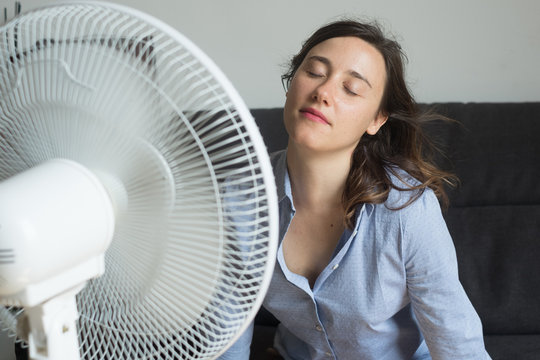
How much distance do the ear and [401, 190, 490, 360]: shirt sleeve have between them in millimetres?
165

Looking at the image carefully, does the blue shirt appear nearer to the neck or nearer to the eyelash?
the neck

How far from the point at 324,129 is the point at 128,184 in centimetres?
38

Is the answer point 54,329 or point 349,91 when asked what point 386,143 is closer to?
point 349,91

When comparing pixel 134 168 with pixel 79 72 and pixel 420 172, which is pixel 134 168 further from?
pixel 420 172

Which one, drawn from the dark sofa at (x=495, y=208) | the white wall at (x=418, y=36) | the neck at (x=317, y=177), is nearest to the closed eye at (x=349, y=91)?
the neck at (x=317, y=177)

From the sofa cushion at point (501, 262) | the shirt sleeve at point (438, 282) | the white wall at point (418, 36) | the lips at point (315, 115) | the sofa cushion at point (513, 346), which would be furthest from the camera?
the white wall at point (418, 36)

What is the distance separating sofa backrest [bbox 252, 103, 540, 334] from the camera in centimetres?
155

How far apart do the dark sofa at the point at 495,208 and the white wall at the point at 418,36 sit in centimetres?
29

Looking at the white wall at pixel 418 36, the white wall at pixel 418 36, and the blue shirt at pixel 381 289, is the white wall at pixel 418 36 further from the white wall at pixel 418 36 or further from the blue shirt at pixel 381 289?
the blue shirt at pixel 381 289

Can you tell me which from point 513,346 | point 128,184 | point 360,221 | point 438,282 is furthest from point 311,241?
point 513,346

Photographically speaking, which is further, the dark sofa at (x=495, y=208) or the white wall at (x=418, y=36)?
the white wall at (x=418, y=36)

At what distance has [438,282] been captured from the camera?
0.97 meters

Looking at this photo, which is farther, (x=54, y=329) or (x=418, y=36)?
Answer: (x=418, y=36)

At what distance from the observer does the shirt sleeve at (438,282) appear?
97 cm
